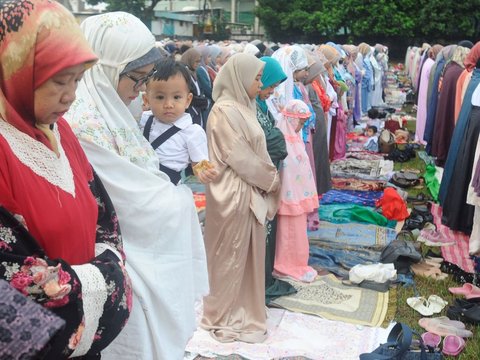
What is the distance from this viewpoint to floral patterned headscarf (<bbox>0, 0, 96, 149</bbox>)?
3.84ft

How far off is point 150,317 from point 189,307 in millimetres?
189

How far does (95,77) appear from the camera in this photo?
182 centimetres

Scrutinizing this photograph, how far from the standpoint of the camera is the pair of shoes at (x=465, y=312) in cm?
357

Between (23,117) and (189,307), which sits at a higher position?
(23,117)

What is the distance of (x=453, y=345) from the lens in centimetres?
328

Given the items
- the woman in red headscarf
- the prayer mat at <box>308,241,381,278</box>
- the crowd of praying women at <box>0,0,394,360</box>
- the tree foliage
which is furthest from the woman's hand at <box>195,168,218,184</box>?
the tree foliage

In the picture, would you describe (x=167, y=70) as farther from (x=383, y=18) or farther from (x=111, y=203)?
(x=383, y=18)

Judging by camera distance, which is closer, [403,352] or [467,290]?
[403,352]

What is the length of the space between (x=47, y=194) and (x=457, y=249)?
448 centimetres

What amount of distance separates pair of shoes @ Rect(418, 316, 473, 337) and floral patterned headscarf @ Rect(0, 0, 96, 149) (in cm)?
303

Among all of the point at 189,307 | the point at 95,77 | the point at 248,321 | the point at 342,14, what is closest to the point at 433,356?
the point at 248,321

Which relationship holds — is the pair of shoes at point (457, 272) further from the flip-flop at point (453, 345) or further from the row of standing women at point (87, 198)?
the row of standing women at point (87, 198)

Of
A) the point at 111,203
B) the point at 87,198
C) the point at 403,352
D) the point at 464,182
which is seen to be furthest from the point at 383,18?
the point at 87,198

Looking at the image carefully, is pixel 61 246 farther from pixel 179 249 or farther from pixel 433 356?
pixel 433 356
